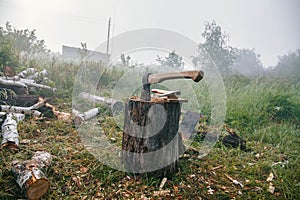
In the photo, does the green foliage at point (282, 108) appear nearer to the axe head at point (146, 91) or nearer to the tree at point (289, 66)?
the tree at point (289, 66)

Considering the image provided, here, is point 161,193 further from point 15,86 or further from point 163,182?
point 15,86

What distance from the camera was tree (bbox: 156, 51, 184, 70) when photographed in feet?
5.72

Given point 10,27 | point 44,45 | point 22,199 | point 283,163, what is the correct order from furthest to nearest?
point 44,45 < point 10,27 < point 283,163 < point 22,199

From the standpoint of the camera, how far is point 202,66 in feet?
7.68

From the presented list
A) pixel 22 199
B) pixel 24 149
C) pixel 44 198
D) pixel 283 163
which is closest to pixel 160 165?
pixel 44 198

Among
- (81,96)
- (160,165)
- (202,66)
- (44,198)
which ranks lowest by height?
(44,198)

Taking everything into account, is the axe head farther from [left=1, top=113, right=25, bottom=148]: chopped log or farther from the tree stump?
[left=1, top=113, right=25, bottom=148]: chopped log

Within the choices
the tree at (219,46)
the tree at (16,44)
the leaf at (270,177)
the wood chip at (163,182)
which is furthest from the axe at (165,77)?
the tree at (219,46)

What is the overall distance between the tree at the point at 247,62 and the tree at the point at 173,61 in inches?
176

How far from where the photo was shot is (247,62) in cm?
625

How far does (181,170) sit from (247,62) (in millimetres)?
5825

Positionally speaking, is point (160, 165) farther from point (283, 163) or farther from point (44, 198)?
point (283, 163)

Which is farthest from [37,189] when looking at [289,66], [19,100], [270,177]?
[289,66]

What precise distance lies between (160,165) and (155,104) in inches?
17.3
